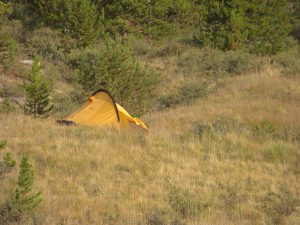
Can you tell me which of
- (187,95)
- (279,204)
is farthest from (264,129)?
(187,95)

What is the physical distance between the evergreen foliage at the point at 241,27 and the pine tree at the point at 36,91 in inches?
469

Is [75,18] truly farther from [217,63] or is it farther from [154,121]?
[154,121]

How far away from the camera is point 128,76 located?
15.7 m

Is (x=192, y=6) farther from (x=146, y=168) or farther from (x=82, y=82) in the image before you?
(x=146, y=168)

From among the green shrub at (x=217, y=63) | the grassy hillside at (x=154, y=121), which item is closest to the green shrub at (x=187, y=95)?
the grassy hillside at (x=154, y=121)

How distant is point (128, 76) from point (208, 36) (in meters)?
8.88

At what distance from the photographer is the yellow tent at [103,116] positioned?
38.4 feet

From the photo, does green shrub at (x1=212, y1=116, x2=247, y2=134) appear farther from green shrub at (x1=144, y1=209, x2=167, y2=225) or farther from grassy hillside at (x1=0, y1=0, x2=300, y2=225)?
green shrub at (x1=144, y1=209, x2=167, y2=225)

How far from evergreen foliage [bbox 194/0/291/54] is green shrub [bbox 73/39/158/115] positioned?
7.40 meters

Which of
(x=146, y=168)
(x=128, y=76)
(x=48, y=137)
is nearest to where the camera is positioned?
(x=146, y=168)

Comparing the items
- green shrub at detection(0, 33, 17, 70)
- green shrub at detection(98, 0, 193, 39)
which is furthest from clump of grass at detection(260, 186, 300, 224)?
green shrub at detection(98, 0, 193, 39)

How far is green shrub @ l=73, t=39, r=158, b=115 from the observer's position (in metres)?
15.2

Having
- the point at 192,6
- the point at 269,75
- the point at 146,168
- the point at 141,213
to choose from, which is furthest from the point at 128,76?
the point at 192,6

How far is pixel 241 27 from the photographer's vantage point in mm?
22594
